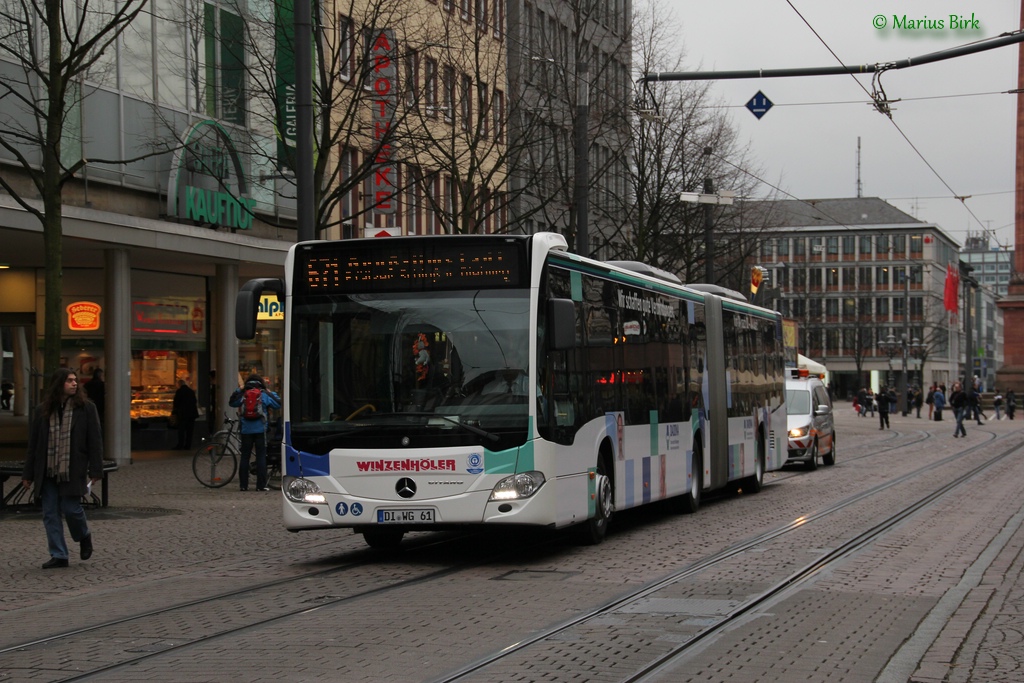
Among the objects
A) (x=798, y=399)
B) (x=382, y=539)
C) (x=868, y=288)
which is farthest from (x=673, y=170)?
(x=868, y=288)

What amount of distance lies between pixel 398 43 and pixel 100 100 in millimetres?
6139

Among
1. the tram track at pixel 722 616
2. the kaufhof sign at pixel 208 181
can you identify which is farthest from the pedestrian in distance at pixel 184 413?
the tram track at pixel 722 616

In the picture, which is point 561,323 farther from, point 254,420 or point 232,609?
point 254,420

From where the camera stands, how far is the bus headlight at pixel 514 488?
12883mm

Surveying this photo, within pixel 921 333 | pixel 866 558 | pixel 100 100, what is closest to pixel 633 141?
pixel 100 100

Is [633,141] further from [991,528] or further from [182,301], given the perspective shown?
[991,528]

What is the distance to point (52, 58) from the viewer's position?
17.6 m

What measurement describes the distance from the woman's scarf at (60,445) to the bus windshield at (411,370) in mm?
1887

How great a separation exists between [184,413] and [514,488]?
21.3m

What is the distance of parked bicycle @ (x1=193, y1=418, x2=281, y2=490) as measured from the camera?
2323cm

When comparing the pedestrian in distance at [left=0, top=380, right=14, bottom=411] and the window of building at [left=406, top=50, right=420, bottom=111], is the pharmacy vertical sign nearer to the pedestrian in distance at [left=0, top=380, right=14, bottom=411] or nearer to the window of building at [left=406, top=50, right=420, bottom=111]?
the window of building at [left=406, top=50, right=420, bottom=111]

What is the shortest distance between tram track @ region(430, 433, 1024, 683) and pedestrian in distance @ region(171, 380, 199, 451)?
1613 cm

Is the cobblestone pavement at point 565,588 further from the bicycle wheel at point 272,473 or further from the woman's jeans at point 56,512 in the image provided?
the bicycle wheel at point 272,473

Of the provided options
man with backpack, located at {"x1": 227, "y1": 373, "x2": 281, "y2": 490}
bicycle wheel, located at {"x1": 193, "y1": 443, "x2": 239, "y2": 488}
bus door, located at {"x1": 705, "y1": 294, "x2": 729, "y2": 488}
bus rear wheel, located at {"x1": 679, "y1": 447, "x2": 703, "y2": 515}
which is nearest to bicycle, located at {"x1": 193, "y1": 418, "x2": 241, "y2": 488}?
bicycle wheel, located at {"x1": 193, "y1": 443, "x2": 239, "y2": 488}
